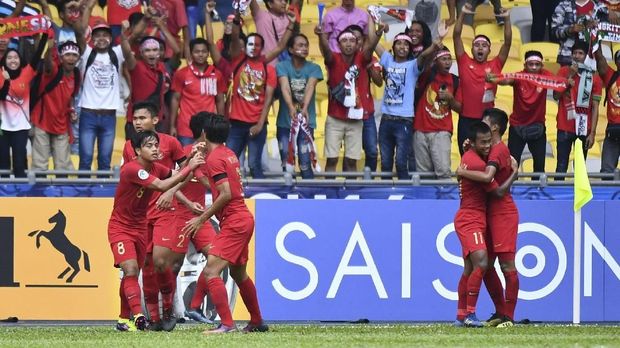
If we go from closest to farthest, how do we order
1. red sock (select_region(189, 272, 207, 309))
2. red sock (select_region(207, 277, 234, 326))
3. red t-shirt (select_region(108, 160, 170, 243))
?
red sock (select_region(207, 277, 234, 326)) < red t-shirt (select_region(108, 160, 170, 243)) < red sock (select_region(189, 272, 207, 309))

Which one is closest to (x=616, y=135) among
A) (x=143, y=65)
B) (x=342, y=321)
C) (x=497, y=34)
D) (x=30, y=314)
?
(x=497, y=34)

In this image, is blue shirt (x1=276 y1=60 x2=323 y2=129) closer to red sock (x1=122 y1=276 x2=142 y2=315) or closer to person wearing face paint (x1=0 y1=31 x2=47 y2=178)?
person wearing face paint (x1=0 y1=31 x2=47 y2=178)

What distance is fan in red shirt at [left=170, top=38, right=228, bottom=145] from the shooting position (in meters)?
16.9

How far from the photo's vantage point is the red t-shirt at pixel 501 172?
13461mm

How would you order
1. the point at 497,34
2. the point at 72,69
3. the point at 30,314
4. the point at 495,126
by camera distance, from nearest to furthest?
the point at 495,126 < the point at 30,314 < the point at 72,69 < the point at 497,34

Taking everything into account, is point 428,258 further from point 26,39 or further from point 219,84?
point 26,39

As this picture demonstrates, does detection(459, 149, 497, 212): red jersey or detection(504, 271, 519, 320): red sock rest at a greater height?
detection(459, 149, 497, 212): red jersey

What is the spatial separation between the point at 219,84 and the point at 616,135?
5.10 meters

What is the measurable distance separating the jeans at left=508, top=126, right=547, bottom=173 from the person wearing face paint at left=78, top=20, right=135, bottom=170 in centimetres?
488

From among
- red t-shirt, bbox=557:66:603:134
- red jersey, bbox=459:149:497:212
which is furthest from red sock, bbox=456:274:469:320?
red t-shirt, bbox=557:66:603:134

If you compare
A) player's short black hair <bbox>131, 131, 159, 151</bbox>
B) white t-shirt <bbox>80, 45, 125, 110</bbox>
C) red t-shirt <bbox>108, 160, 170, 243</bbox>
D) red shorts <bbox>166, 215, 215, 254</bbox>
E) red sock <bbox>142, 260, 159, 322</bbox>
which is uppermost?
white t-shirt <bbox>80, 45, 125, 110</bbox>

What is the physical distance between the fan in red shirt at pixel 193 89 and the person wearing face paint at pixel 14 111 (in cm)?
181

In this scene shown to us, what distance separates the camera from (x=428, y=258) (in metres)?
15.9

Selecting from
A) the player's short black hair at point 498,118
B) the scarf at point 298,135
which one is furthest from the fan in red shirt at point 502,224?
the scarf at point 298,135
